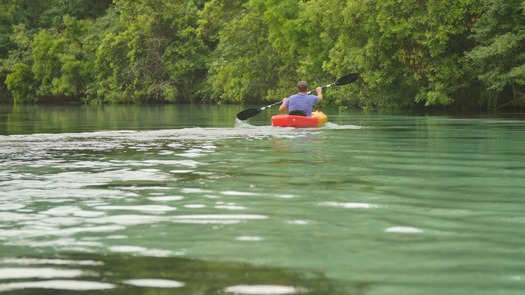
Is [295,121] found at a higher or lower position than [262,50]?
lower

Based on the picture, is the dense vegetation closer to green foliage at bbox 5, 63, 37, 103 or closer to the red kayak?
green foliage at bbox 5, 63, 37, 103

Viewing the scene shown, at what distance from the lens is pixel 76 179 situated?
1017 cm

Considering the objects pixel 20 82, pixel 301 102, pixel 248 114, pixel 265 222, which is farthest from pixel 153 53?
pixel 265 222

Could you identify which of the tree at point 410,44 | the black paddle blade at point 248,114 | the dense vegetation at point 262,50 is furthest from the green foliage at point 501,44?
the black paddle blade at point 248,114

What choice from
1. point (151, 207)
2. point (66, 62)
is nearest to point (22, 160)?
point (151, 207)

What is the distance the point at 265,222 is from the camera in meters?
6.88

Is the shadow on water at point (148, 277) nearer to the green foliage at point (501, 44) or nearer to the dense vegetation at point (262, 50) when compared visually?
the green foliage at point (501, 44)

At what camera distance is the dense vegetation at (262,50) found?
3014 cm

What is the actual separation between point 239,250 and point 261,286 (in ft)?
3.36

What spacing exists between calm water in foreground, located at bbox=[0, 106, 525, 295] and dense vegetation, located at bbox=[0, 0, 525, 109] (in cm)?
1703

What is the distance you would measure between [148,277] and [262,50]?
4453 centimetres

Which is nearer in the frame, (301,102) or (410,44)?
(301,102)

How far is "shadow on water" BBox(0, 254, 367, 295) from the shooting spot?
15.4 ft

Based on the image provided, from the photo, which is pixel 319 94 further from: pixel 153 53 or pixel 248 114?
pixel 153 53
